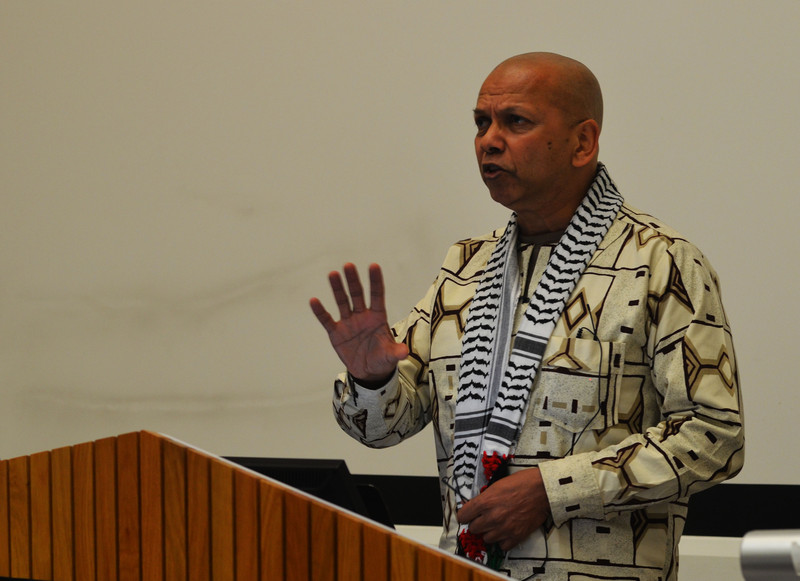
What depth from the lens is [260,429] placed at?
3.76 m

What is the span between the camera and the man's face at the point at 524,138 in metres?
1.89

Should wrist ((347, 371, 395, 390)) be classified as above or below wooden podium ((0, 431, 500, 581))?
above

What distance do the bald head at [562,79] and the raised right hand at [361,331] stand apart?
49 cm

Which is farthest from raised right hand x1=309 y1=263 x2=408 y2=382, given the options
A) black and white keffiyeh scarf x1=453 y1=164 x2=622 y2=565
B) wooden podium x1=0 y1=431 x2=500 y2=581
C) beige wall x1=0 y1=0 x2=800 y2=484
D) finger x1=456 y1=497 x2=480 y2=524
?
beige wall x1=0 y1=0 x2=800 y2=484

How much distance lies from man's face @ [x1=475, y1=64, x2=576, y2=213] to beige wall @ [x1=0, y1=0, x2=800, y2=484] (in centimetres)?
145

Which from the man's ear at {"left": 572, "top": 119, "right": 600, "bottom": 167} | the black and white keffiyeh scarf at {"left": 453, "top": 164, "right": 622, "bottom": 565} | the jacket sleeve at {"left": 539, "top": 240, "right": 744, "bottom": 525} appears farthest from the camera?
the man's ear at {"left": 572, "top": 119, "right": 600, "bottom": 167}

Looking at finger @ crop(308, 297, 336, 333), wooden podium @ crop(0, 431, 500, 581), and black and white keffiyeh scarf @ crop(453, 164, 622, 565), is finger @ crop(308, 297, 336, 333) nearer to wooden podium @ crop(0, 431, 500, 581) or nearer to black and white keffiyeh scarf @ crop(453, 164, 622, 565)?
black and white keffiyeh scarf @ crop(453, 164, 622, 565)

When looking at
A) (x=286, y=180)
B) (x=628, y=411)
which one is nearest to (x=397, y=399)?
(x=628, y=411)

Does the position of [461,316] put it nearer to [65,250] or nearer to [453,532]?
[453,532]

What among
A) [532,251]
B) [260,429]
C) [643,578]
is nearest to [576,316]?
[532,251]

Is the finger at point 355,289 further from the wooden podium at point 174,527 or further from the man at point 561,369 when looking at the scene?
the wooden podium at point 174,527

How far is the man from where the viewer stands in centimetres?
173

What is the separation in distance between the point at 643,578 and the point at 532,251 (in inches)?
24.4

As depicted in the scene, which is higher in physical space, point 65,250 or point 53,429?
point 65,250
